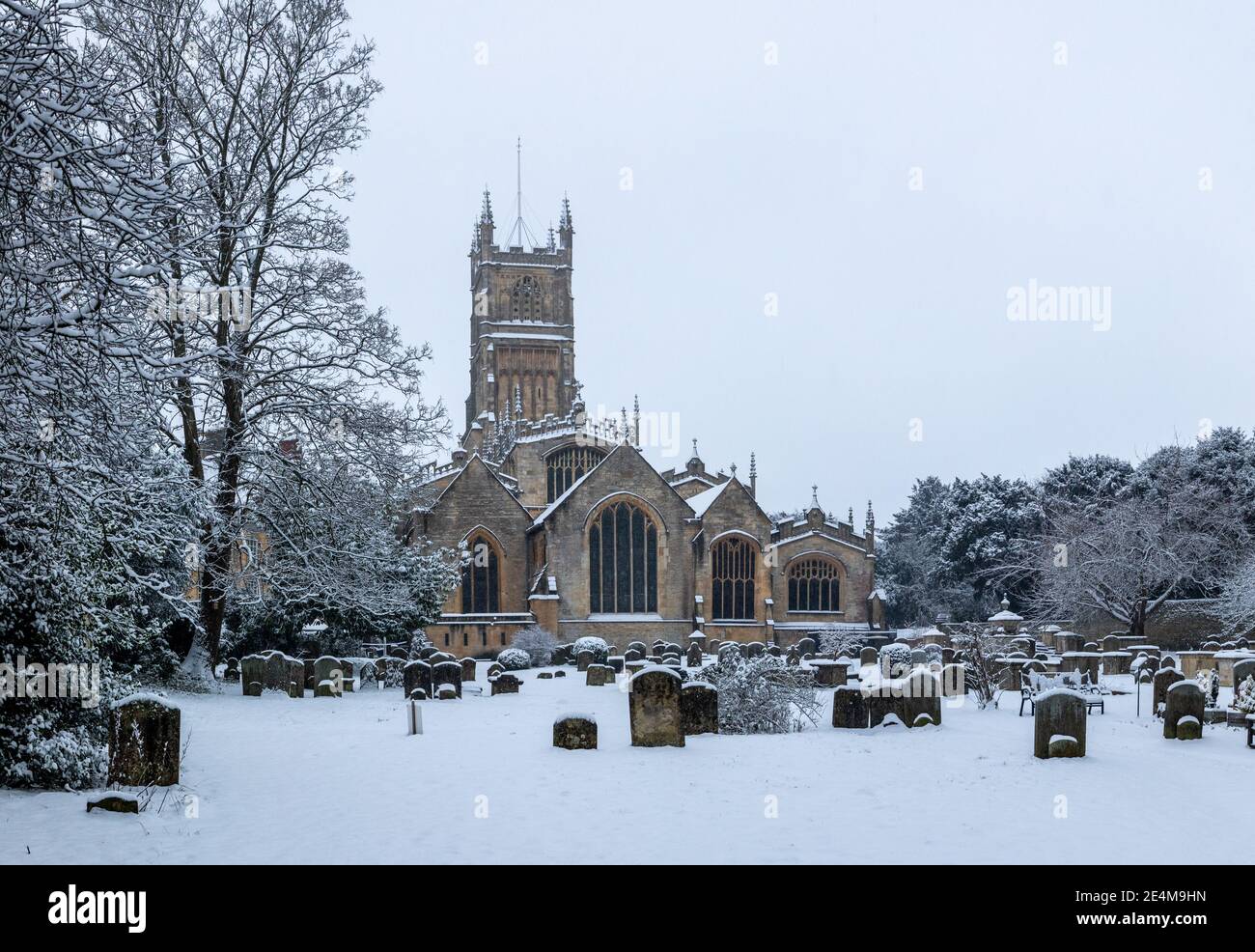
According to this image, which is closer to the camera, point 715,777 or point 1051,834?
point 1051,834

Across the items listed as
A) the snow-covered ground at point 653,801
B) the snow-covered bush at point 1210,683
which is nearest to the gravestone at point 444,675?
the snow-covered ground at point 653,801

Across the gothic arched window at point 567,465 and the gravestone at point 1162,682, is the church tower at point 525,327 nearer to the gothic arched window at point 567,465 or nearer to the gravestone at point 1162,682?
the gothic arched window at point 567,465

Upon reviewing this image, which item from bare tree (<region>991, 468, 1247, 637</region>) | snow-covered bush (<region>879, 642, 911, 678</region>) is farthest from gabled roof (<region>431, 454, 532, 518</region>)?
bare tree (<region>991, 468, 1247, 637</region>)

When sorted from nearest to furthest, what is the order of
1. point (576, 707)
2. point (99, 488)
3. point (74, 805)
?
point (74, 805) → point (99, 488) → point (576, 707)

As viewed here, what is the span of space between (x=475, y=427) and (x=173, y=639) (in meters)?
25.4

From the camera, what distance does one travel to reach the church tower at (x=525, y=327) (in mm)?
64938

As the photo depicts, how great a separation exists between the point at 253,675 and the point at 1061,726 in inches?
581

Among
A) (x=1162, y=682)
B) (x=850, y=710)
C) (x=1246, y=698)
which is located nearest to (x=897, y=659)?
(x=1162, y=682)

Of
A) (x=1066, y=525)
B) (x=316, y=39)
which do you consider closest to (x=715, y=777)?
(x=316, y=39)

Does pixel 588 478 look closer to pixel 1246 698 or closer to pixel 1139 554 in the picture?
pixel 1139 554

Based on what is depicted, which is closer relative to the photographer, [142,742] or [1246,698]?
[142,742]

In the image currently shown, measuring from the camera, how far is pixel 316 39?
19.4 metres

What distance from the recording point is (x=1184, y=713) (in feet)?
47.4
